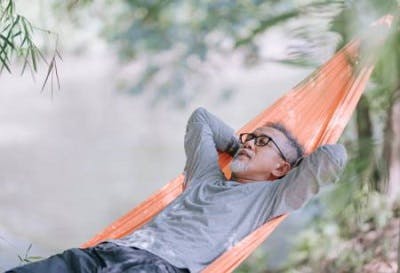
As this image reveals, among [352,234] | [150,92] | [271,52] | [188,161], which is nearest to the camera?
[188,161]

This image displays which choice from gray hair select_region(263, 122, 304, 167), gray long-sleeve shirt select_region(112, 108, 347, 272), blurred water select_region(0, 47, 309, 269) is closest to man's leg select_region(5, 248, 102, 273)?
gray long-sleeve shirt select_region(112, 108, 347, 272)

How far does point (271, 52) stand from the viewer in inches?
151

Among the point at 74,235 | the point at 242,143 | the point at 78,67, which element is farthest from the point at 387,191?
the point at 78,67

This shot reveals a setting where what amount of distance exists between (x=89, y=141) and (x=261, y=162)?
8.65 feet

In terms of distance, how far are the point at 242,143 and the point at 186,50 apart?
2198mm

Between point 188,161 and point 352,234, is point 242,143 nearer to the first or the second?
point 188,161

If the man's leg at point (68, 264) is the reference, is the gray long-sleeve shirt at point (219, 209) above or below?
below

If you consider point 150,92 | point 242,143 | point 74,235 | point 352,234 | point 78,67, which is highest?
point 78,67

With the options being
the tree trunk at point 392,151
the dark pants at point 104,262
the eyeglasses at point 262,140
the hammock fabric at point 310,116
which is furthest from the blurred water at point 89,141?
the dark pants at point 104,262

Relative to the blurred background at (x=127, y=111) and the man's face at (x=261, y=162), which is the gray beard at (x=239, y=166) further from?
the blurred background at (x=127, y=111)

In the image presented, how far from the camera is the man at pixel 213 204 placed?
1.79m

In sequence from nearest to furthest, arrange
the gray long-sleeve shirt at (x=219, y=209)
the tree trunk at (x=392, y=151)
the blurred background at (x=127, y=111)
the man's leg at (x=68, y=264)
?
the man's leg at (x=68, y=264) → the gray long-sleeve shirt at (x=219, y=209) → the tree trunk at (x=392, y=151) → the blurred background at (x=127, y=111)

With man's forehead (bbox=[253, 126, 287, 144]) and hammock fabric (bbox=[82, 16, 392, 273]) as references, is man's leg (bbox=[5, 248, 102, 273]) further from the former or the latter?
man's forehead (bbox=[253, 126, 287, 144])

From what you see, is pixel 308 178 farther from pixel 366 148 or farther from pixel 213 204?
pixel 366 148
